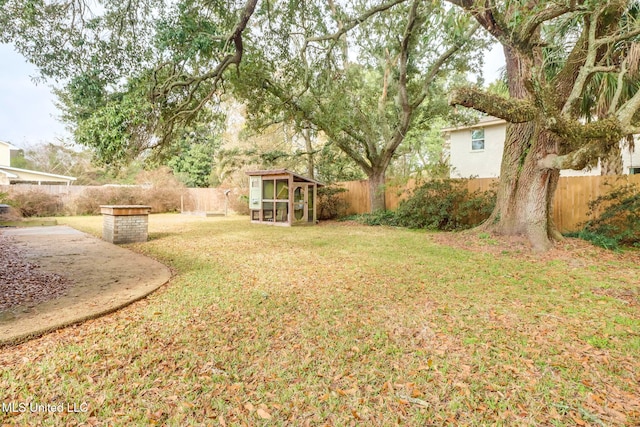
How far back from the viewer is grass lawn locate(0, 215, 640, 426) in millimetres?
1843

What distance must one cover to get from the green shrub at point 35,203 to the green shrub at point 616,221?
1942 cm

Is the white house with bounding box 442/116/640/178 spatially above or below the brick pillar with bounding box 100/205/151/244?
above

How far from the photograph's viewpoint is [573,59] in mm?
6148

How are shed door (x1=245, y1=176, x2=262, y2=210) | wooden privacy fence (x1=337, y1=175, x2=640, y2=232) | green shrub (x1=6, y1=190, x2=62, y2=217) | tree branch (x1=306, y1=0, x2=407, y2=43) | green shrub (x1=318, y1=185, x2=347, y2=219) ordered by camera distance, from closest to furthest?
tree branch (x1=306, y1=0, x2=407, y2=43), wooden privacy fence (x1=337, y1=175, x2=640, y2=232), shed door (x1=245, y1=176, x2=262, y2=210), green shrub (x1=6, y1=190, x2=62, y2=217), green shrub (x1=318, y1=185, x2=347, y2=219)

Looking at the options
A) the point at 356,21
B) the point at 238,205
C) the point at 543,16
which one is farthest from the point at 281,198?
the point at 543,16

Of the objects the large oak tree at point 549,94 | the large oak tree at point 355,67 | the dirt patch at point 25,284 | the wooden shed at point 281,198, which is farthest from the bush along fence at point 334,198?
the dirt patch at point 25,284

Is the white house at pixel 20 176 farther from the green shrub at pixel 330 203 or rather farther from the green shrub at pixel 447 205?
the green shrub at pixel 447 205

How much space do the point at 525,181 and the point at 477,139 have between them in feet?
30.9

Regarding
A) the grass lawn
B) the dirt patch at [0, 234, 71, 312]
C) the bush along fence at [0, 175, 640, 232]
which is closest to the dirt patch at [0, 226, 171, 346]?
the dirt patch at [0, 234, 71, 312]

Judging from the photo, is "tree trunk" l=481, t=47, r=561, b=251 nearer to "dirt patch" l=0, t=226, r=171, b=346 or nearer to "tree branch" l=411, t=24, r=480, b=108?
"tree branch" l=411, t=24, r=480, b=108

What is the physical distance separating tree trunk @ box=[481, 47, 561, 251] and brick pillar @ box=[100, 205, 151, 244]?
27.5 feet

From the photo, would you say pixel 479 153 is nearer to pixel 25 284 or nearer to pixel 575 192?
pixel 575 192

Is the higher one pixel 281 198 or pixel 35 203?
pixel 281 198

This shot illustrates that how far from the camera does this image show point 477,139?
49.1 feet
